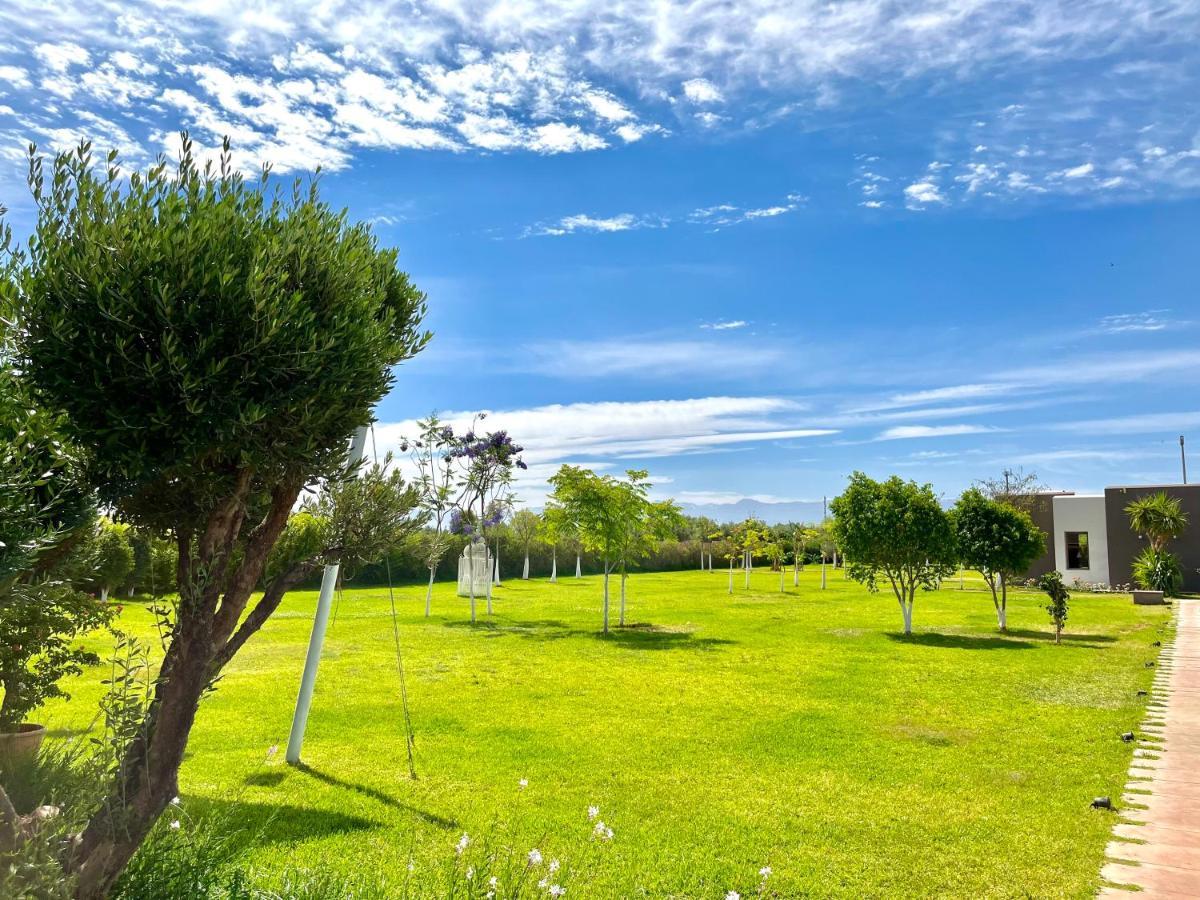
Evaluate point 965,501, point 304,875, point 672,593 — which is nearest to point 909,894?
point 304,875

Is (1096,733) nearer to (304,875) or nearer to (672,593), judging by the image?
(304,875)

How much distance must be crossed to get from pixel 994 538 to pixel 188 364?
904 inches

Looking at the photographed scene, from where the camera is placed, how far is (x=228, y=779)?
8258 mm

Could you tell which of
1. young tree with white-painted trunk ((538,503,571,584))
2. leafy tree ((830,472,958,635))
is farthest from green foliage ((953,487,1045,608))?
young tree with white-painted trunk ((538,503,571,584))

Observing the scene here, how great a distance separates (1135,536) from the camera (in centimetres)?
3734

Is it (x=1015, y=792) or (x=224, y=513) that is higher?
(x=224, y=513)

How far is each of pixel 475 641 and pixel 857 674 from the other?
990 centimetres

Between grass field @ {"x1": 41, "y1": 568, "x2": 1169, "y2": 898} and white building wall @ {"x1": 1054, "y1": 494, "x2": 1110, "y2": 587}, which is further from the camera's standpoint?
white building wall @ {"x1": 1054, "y1": 494, "x2": 1110, "y2": 587}

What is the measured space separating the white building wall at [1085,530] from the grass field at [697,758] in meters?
22.1

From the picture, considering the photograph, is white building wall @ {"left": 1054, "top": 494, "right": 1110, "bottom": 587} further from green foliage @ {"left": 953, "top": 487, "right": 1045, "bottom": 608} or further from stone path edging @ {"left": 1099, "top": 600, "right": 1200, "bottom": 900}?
stone path edging @ {"left": 1099, "top": 600, "right": 1200, "bottom": 900}

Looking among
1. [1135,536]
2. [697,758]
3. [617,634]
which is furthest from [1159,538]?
[697,758]

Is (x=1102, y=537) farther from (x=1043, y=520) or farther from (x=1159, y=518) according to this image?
(x=1159, y=518)

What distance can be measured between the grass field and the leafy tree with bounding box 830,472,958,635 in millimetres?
2208

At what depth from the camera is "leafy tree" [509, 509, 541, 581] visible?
48.6 m
